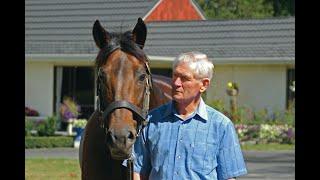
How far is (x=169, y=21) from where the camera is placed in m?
38.5

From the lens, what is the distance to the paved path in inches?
740

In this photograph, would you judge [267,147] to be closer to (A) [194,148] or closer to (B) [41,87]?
(B) [41,87]

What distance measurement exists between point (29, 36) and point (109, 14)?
3663 millimetres

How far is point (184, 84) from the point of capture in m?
5.97

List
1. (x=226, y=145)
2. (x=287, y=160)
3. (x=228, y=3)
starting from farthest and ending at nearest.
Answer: (x=228, y=3) → (x=287, y=160) → (x=226, y=145)

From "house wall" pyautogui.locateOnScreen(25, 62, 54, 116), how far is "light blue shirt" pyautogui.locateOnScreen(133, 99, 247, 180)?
1143 inches

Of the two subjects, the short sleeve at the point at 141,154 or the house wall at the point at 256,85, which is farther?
the house wall at the point at 256,85

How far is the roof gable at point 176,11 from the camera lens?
4050 cm

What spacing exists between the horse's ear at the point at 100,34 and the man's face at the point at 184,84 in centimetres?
96

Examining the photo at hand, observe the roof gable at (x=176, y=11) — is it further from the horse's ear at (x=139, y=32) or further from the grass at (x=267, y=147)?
the horse's ear at (x=139, y=32)

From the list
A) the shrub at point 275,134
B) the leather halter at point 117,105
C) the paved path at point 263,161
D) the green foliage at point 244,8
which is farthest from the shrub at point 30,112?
the leather halter at point 117,105
